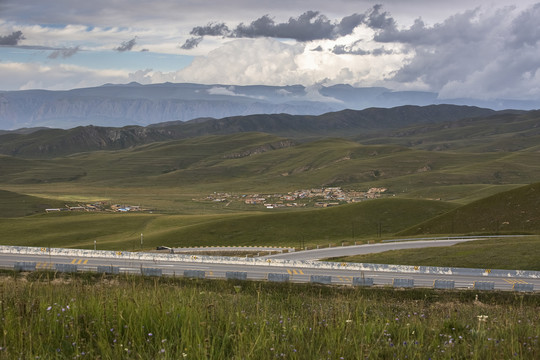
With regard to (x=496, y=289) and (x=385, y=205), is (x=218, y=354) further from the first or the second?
(x=385, y=205)

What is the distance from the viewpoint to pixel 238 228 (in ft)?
384

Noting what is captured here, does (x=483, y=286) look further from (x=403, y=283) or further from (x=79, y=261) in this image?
(x=79, y=261)

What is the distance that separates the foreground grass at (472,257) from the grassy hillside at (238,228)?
30.9 meters

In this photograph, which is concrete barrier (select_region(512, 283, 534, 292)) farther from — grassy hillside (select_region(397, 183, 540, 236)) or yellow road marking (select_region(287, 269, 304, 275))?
grassy hillside (select_region(397, 183, 540, 236))

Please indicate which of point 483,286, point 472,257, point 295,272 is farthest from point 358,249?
point 483,286

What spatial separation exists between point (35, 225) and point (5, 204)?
74166mm

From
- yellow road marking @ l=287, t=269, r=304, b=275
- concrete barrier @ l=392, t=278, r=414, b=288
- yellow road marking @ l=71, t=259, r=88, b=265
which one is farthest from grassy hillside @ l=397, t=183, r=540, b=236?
yellow road marking @ l=71, t=259, r=88, b=265

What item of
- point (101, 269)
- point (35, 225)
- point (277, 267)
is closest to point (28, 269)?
point (101, 269)

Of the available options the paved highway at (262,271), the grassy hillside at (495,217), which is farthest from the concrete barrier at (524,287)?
the grassy hillside at (495,217)

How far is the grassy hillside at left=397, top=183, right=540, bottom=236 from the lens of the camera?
325ft

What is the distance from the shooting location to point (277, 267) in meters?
57.0

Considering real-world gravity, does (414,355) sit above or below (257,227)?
above

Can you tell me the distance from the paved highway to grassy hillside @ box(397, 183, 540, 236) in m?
49.1

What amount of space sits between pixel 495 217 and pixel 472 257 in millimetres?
45918
